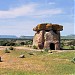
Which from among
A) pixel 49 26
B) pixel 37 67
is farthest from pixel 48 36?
pixel 37 67

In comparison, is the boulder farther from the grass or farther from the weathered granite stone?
the grass


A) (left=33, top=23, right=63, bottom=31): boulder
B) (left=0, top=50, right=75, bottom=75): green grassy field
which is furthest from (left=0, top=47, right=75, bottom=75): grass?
(left=33, top=23, right=63, bottom=31): boulder

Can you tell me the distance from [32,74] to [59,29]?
26.8 meters

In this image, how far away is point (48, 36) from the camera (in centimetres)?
4334

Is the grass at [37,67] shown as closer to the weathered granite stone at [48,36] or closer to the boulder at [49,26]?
the weathered granite stone at [48,36]

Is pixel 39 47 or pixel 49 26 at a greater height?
pixel 49 26

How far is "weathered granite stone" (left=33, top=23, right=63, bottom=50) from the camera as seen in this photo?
42.8 metres

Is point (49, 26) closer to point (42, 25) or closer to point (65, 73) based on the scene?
point (42, 25)

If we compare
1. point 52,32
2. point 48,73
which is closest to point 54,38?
point 52,32

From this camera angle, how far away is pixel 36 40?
4462 centimetres

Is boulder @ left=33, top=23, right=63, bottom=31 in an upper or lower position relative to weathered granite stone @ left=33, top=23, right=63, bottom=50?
upper

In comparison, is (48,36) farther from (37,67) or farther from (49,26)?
(37,67)

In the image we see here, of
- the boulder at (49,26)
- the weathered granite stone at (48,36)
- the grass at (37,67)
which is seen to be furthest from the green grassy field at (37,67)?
the boulder at (49,26)

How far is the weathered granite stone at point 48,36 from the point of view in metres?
42.8
